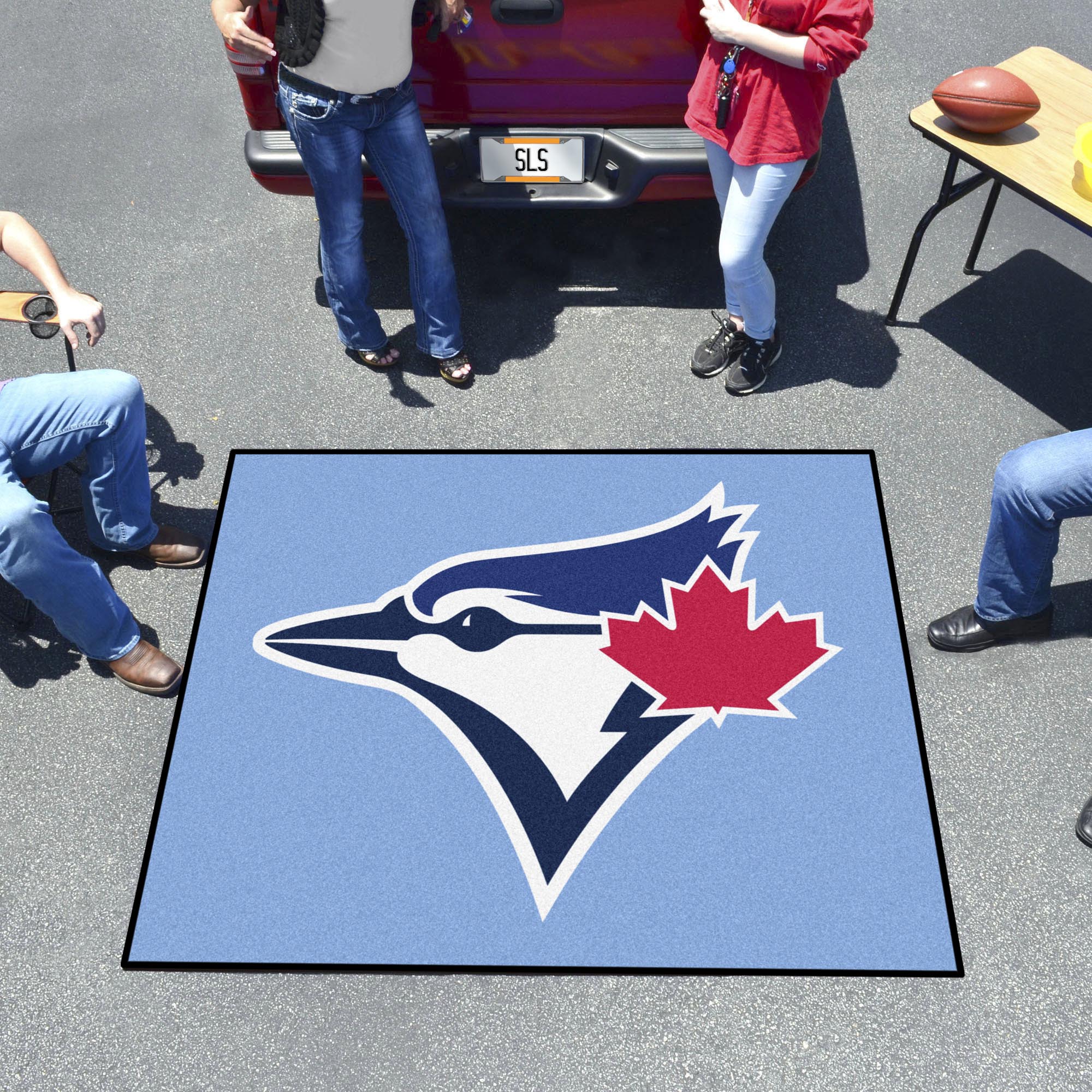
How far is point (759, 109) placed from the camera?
293cm

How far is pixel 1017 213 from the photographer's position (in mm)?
4176

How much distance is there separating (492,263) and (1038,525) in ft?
7.28

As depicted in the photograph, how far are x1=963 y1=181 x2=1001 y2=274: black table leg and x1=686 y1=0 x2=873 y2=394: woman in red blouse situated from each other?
3.31 ft

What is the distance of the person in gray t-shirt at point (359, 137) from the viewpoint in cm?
285

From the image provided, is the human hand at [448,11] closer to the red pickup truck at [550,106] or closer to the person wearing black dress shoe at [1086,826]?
the red pickup truck at [550,106]

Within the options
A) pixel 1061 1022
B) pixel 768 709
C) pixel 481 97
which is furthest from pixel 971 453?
pixel 481 97

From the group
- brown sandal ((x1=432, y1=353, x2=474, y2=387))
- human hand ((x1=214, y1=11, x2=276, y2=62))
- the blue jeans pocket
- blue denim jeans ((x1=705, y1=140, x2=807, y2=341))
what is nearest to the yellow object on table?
blue denim jeans ((x1=705, y1=140, x2=807, y2=341))

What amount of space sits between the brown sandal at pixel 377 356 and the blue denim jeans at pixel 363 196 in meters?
0.02

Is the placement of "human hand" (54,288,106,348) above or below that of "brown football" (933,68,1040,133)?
below

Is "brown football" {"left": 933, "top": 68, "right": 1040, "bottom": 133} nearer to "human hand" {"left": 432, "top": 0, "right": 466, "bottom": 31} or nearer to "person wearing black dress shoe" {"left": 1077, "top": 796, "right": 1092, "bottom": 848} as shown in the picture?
"human hand" {"left": 432, "top": 0, "right": 466, "bottom": 31}

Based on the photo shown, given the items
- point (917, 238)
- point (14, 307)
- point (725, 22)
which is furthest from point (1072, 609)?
point (14, 307)

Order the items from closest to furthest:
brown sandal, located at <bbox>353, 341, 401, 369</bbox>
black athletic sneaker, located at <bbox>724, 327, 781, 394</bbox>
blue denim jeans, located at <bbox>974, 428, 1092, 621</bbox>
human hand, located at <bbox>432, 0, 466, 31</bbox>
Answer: blue denim jeans, located at <bbox>974, 428, 1092, 621</bbox> → human hand, located at <bbox>432, 0, 466, 31</bbox> → black athletic sneaker, located at <bbox>724, 327, 781, 394</bbox> → brown sandal, located at <bbox>353, 341, 401, 369</bbox>

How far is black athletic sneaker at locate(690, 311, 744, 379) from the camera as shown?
3668 mm

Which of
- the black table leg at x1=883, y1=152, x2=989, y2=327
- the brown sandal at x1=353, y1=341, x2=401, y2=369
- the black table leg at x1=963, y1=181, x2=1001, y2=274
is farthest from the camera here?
the black table leg at x1=963, y1=181, x2=1001, y2=274
